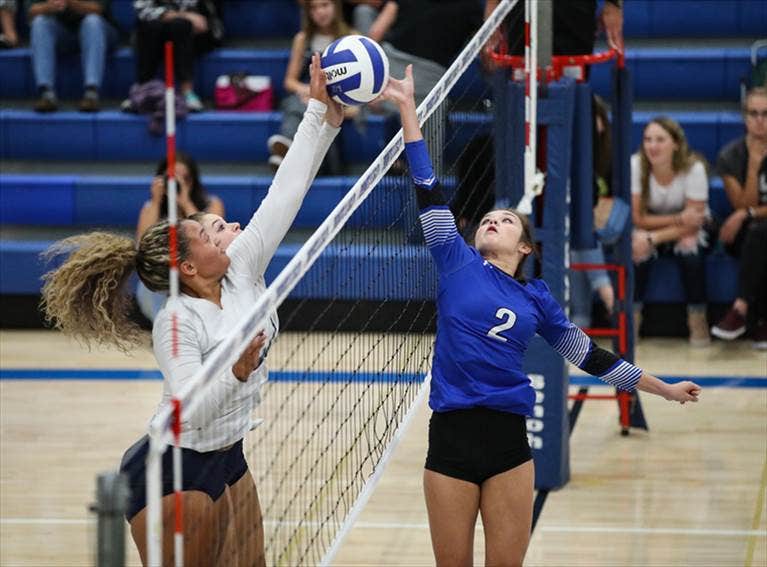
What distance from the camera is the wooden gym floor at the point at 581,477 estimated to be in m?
6.66

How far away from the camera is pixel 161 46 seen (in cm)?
1201

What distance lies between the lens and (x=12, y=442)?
27.3 feet

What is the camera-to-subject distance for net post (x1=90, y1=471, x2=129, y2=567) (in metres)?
3.17

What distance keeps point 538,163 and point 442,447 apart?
280 centimetres

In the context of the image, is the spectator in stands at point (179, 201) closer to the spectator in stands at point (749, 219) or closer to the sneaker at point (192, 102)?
the sneaker at point (192, 102)

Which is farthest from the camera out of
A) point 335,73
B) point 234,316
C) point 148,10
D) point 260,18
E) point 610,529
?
point 260,18

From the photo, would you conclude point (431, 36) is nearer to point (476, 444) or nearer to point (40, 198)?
point (40, 198)

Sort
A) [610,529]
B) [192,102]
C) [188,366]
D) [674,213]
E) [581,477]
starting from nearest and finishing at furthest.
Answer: [188,366] → [610,529] → [581,477] → [674,213] → [192,102]

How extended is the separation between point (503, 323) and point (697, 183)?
18.6 feet

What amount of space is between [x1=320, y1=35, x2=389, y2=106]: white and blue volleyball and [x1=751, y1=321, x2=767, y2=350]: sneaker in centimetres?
586

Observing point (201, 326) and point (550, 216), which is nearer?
→ point (201, 326)

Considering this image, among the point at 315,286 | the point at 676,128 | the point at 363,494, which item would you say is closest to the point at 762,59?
the point at 676,128

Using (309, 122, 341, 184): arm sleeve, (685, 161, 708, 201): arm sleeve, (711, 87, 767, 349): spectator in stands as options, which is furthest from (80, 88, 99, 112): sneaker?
(309, 122, 341, 184): arm sleeve

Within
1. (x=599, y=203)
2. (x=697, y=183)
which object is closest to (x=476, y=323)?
(x=599, y=203)
